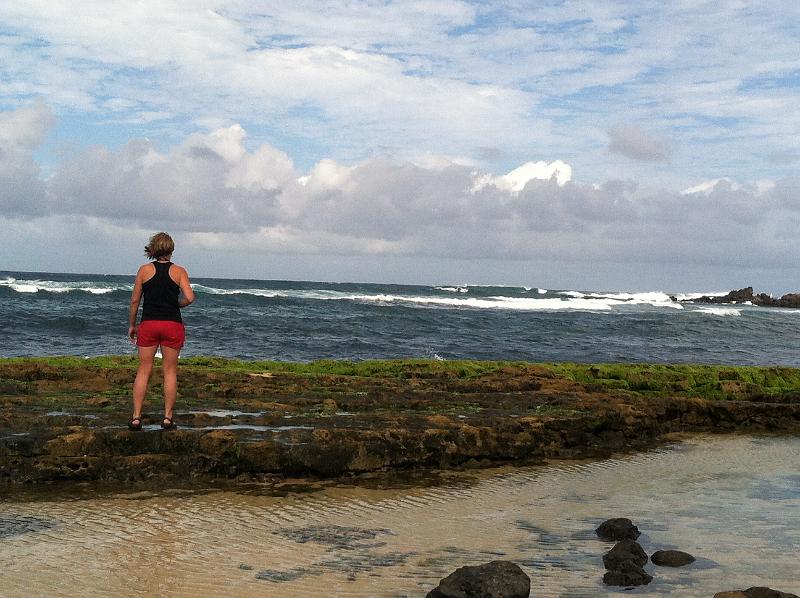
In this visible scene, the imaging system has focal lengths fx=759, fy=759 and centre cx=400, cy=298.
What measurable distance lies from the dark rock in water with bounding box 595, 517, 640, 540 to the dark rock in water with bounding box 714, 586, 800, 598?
4.58ft

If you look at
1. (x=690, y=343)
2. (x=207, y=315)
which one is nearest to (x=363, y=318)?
(x=207, y=315)

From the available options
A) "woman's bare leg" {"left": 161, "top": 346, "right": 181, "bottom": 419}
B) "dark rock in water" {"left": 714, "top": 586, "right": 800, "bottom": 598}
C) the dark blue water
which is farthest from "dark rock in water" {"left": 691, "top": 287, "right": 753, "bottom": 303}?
"dark rock in water" {"left": 714, "top": 586, "right": 800, "bottom": 598}

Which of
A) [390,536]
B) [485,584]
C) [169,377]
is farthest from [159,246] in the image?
[485,584]

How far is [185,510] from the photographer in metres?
6.20

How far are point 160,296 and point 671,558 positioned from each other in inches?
202

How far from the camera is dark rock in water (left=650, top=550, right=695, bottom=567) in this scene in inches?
205

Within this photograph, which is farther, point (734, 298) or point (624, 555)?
point (734, 298)

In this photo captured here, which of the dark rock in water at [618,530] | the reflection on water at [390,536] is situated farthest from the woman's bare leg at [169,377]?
the dark rock in water at [618,530]

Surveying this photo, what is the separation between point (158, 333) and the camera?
7551 millimetres

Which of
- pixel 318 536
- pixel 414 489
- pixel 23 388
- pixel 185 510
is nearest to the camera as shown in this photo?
pixel 318 536

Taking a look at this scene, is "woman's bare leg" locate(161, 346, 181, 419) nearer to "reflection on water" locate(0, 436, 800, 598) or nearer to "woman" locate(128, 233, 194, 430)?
"woman" locate(128, 233, 194, 430)

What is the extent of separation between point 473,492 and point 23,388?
6285mm

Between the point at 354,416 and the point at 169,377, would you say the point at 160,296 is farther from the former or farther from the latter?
the point at 354,416

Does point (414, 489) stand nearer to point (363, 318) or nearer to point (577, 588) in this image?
point (577, 588)
